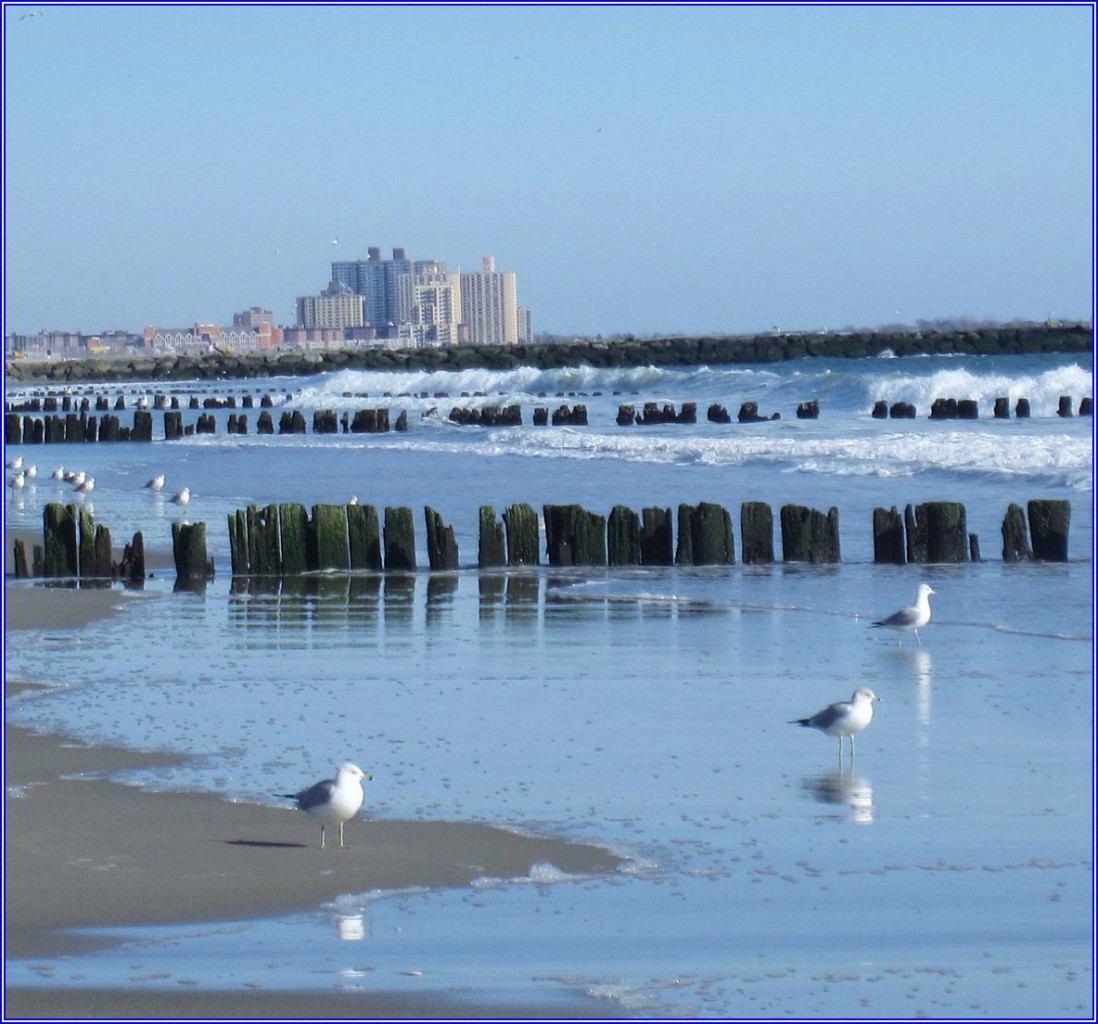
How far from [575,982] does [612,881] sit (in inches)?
40.8

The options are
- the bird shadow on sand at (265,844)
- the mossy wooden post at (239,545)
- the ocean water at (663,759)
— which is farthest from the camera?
the mossy wooden post at (239,545)

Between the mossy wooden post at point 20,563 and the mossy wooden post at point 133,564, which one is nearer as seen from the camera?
the mossy wooden post at point 133,564

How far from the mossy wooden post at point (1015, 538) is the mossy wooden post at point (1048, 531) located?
3.0 inches

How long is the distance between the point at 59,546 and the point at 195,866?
9.18 metres

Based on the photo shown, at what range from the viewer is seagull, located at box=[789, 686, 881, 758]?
8.09 m

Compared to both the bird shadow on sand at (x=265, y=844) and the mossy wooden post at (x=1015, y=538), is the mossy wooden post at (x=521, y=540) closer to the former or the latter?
the mossy wooden post at (x=1015, y=538)

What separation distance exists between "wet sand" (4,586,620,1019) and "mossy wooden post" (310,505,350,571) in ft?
24.3

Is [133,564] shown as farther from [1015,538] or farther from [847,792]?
[847,792]

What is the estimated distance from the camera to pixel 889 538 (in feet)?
51.2

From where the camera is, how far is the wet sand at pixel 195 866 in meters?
5.21

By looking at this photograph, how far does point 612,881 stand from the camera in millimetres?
6402

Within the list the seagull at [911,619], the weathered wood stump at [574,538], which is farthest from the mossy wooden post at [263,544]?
the seagull at [911,619]

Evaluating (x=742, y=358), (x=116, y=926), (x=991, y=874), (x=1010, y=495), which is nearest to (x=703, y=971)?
(x=991, y=874)

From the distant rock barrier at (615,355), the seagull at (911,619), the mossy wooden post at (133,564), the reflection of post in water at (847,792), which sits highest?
the distant rock barrier at (615,355)
